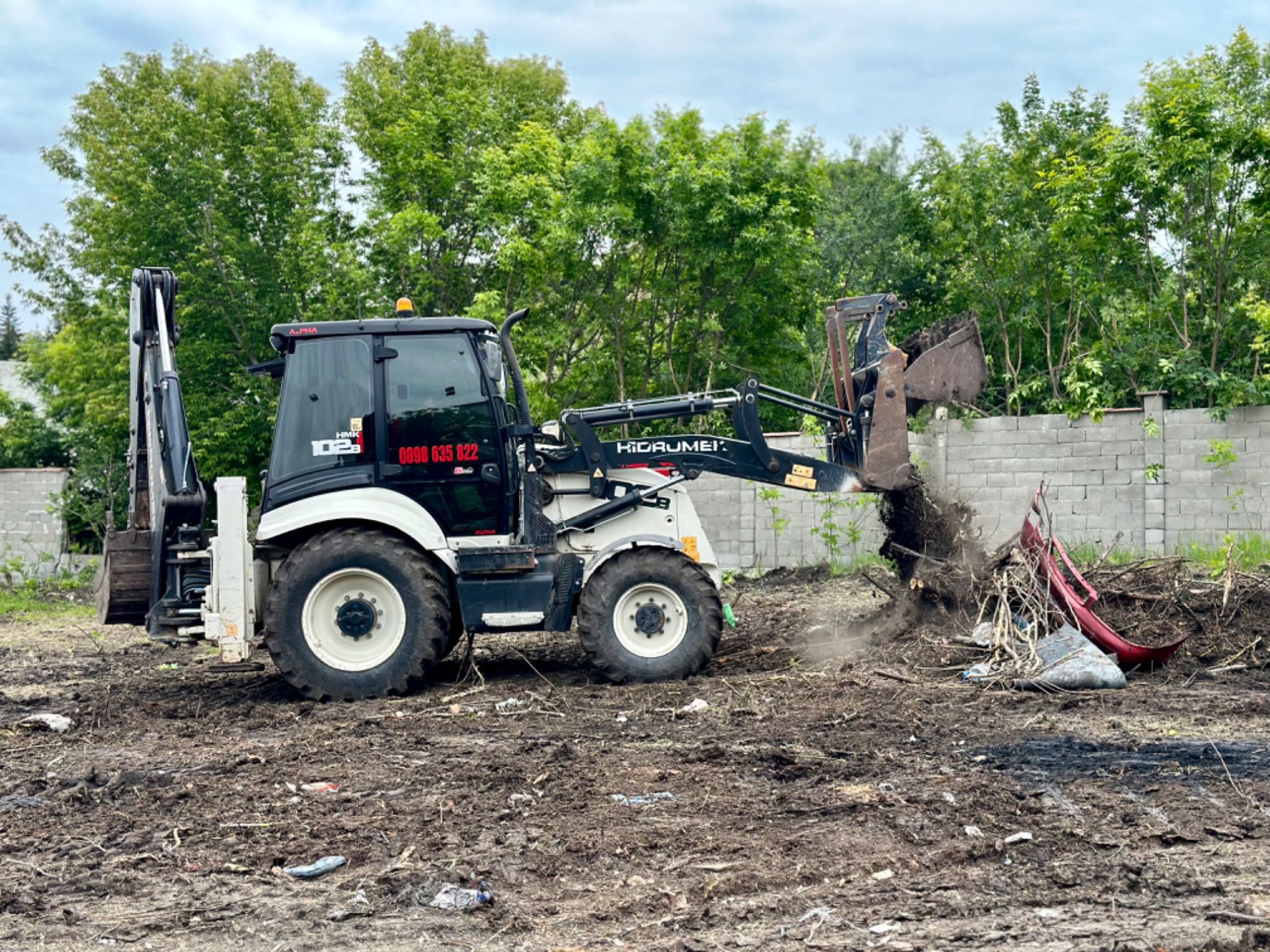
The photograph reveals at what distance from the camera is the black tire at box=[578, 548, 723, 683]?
28.1ft

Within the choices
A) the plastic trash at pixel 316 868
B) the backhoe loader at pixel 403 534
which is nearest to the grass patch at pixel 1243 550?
the backhoe loader at pixel 403 534

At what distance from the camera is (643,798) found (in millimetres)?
5652

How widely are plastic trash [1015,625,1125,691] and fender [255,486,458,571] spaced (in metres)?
3.95

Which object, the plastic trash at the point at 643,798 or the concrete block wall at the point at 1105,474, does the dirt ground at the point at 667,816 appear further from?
the concrete block wall at the point at 1105,474

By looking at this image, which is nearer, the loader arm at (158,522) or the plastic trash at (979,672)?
the plastic trash at (979,672)

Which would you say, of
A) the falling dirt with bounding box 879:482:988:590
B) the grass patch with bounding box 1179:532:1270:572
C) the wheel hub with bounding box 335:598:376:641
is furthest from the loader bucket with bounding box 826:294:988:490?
the grass patch with bounding box 1179:532:1270:572

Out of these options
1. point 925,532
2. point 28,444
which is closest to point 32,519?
point 28,444

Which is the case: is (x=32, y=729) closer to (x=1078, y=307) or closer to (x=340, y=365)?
(x=340, y=365)

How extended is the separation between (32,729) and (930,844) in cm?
586

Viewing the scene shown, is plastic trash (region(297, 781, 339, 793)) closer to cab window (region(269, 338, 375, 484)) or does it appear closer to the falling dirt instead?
cab window (region(269, 338, 375, 484))

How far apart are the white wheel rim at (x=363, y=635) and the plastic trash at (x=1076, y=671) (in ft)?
13.7

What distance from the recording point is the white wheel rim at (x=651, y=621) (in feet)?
28.4

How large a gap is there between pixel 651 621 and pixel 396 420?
7.37 feet

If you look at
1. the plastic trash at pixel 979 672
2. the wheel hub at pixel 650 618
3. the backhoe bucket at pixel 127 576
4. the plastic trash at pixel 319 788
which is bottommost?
the plastic trash at pixel 319 788
